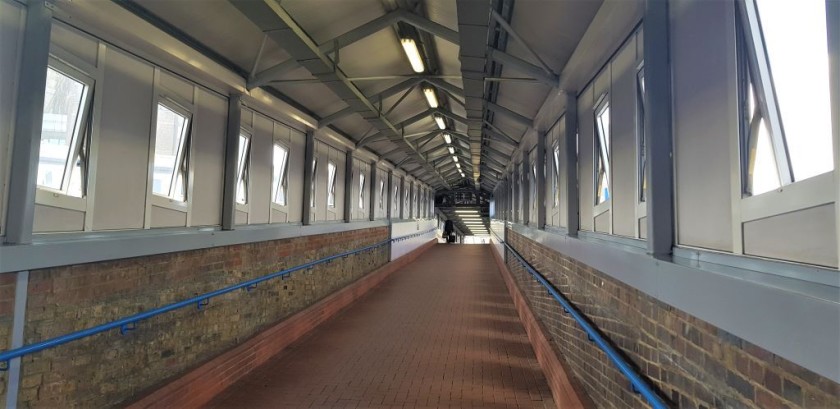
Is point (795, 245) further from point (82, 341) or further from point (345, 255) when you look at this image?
point (345, 255)

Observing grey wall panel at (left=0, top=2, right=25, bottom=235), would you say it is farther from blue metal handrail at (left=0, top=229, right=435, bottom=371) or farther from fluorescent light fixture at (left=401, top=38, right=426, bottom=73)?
fluorescent light fixture at (left=401, top=38, right=426, bottom=73)

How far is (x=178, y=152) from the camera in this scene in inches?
173

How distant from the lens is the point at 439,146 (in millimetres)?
14039

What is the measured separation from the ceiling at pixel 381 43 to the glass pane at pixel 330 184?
1.75m

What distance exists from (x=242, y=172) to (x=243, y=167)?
68 millimetres

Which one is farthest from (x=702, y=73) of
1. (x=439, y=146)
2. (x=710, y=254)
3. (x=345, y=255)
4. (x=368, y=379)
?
(x=439, y=146)

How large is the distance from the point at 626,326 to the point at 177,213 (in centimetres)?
416

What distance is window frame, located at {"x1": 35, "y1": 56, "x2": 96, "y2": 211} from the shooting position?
2.98m

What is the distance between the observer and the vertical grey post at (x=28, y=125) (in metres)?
2.61

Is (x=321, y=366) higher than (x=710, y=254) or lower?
lower

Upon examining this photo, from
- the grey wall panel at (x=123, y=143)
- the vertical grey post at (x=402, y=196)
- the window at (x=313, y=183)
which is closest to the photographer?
the grey wall panel at (x=123, y=143)

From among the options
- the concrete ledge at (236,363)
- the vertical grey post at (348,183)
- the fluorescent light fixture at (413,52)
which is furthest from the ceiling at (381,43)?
the concrete ledge at (236,363)

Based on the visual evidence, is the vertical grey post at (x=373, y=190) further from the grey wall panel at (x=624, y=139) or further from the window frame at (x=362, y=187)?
the grey wall panel at (x=624, y=139)

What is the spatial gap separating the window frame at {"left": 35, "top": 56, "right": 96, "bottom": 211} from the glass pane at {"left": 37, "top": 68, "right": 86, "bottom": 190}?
2cm
